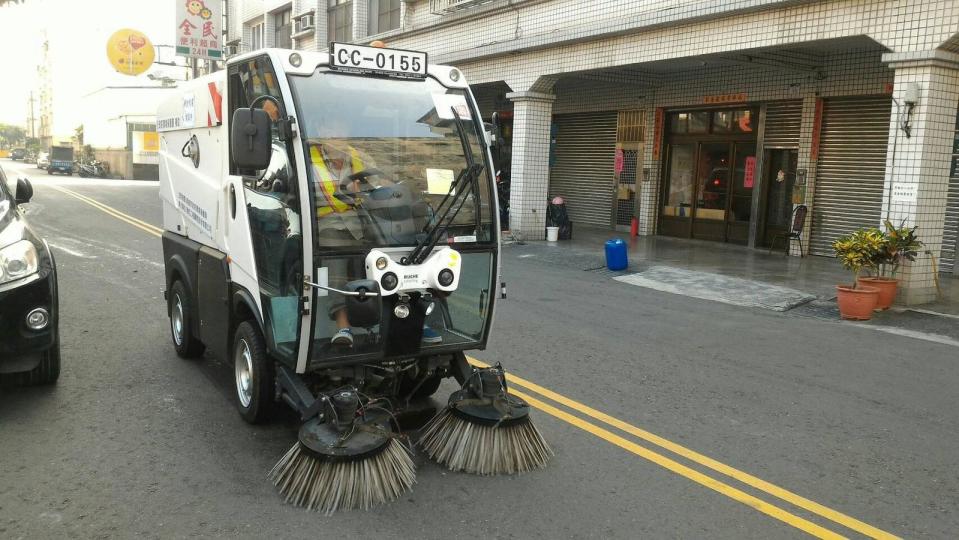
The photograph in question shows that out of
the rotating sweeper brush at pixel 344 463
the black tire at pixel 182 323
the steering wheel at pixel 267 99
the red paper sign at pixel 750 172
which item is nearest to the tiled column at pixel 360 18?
the red paper sign at pixel 750 172

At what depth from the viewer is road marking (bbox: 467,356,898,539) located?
4145mm

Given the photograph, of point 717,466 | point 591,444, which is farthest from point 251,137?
point 717,466

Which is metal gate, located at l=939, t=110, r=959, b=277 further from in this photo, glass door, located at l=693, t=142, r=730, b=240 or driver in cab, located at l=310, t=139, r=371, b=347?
driver in cab, located at l=310, t=139, r=371, b=347

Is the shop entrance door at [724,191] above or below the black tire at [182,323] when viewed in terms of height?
above

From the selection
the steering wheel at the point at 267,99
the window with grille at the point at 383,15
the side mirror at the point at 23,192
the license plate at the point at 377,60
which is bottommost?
the side mirror at the point at 23,192

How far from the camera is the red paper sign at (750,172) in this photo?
54.9ft

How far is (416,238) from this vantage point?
4754 mm

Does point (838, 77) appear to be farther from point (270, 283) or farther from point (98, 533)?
point (98, 533)

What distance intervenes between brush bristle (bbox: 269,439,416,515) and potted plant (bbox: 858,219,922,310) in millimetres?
8080

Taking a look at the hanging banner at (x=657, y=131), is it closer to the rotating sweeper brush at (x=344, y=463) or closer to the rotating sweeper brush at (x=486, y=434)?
the rotating sweeper brush at (x=486, y=434)

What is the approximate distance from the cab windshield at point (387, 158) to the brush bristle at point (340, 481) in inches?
48.7

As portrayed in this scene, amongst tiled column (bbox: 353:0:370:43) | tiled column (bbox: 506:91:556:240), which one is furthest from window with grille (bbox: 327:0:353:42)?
tiled column (bbox: 506:91:556:240)

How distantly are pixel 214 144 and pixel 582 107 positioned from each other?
640 inches

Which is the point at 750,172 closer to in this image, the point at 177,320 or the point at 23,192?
the point at 177,320
